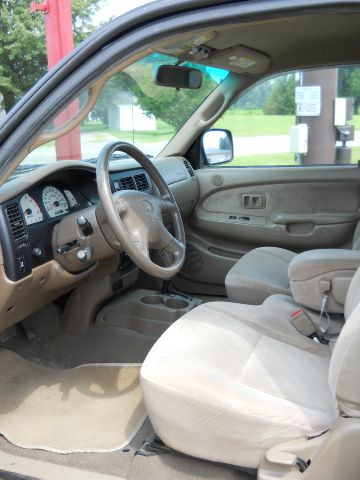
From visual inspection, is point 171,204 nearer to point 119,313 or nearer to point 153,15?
point 119,313

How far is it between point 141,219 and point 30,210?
1.38 ft

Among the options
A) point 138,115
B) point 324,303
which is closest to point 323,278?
point 324,303

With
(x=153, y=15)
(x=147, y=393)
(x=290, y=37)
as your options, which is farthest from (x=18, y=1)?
(x=147, y=393)

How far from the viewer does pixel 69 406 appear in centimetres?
214

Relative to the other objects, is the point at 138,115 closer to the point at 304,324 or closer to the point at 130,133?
the point at 130,133

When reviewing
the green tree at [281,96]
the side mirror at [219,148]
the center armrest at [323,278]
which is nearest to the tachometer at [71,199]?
the center armrest at [323,278]

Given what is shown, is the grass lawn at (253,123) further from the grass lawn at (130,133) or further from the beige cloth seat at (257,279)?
the beige cloth seat at (257,279)

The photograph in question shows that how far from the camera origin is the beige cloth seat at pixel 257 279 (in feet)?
7.81

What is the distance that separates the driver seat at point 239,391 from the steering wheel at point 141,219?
11.1 inches

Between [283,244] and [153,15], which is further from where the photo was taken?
[283,244]

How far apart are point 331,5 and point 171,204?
116 centimetres

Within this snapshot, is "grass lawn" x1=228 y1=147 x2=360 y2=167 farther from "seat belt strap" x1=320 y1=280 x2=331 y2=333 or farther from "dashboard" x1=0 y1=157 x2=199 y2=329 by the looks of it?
"seat belt strap" x1=320 y1=280 x2=331 y2=333

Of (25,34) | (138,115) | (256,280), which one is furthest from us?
(25,34)

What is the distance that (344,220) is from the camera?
3135 mm
